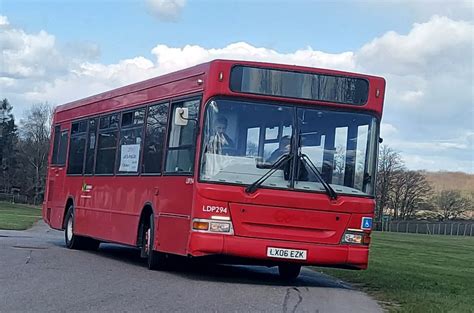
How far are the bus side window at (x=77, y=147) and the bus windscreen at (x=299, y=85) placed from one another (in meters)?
7.46

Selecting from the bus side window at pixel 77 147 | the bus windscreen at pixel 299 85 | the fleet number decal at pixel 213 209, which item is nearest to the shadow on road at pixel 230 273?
the fleet number decal at pixel 213 209

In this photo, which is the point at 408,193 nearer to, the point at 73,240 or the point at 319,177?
the point at 73,240

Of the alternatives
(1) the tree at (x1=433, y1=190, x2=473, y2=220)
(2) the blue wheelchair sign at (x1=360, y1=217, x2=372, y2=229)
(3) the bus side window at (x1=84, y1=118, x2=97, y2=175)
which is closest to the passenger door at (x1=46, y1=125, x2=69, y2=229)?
(3) the bus side window at (x1=84, y1=118, x2=97, y2=175)

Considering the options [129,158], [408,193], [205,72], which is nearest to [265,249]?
[205,72]

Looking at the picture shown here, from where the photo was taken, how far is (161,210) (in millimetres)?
14820

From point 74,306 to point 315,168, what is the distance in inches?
189

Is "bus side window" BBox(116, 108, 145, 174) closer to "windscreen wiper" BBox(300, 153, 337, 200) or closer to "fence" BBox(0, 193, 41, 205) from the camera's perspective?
"windscreen wiper" BBox(300, 153, 337, 200)

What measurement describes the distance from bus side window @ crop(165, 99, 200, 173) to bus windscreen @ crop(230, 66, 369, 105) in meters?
0.83

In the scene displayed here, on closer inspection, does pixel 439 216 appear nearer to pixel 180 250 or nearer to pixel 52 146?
pixel 52 146

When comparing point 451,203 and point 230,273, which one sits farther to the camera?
point 451,203

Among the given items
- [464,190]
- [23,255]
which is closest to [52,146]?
[23,255]

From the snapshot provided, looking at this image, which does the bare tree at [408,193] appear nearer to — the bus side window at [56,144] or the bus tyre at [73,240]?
the bus side window at [56,144]

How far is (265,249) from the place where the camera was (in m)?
13.2

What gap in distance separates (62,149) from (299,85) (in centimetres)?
987
